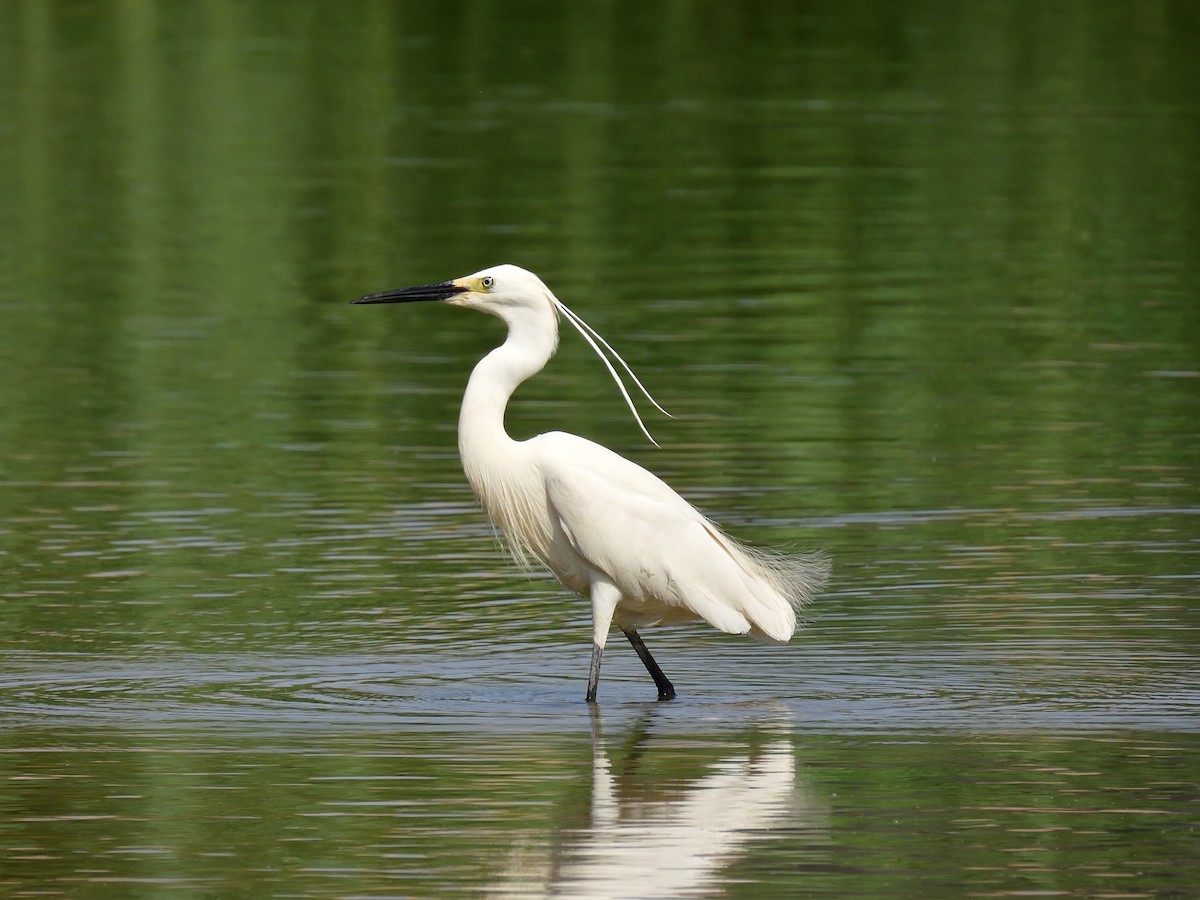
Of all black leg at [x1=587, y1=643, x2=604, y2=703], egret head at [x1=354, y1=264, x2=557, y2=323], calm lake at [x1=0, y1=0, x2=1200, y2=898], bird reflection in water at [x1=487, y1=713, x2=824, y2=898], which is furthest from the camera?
egret head at [x1=354, y1=264, x2=557, y2=323]

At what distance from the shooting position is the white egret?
10055 mm

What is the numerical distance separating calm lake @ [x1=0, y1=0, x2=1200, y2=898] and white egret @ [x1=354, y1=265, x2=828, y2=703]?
1.15ft

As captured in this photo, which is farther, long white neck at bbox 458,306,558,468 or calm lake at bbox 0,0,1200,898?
long white neck at bbox 458,306,558,468

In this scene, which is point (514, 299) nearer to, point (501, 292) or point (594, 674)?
point (501, 292)

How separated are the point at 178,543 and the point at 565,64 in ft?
107

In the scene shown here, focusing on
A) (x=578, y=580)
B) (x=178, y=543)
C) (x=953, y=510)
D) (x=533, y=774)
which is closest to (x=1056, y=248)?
(x=953, y=510)

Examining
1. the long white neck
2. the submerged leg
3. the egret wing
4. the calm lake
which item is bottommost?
the calm lake

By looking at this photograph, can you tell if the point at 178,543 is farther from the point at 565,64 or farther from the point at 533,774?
the point at 565,64

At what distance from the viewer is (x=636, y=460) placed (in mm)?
14875

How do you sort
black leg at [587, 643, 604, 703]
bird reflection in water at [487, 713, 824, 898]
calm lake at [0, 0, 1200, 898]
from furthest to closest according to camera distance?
1. black leg at [587, 643, 604, 703]
2. calm lake at [0, 0, 1200, 898]
3. bird reflection in water at [487, 713, 824, 898]

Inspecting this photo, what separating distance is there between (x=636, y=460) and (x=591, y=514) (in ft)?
15.9

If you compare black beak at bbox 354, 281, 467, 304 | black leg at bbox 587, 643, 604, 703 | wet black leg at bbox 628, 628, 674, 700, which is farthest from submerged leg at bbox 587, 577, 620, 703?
black beak at bbox 354, 281, 467, 304

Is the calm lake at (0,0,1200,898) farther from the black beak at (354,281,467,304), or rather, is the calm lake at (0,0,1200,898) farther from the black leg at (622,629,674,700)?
the black beak at (354,281,467,304)

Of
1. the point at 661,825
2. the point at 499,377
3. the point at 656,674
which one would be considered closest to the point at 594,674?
the point at 656,674
